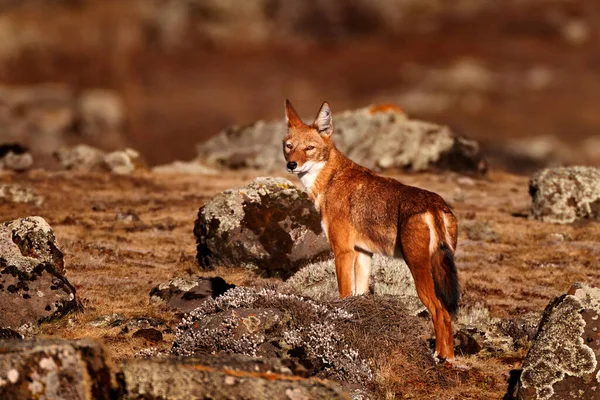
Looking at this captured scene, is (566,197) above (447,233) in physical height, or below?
below

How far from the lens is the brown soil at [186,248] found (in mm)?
13441

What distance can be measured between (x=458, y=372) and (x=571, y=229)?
13713mm

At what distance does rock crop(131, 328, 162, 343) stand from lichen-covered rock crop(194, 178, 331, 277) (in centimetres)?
527

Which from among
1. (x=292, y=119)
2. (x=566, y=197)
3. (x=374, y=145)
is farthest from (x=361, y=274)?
(x=374, y=145)

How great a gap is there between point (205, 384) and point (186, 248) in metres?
13.5

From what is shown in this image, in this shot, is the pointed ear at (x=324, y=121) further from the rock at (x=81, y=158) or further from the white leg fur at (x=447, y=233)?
the rock at (x=81, y=158)

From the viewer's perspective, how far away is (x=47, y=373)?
7.50m

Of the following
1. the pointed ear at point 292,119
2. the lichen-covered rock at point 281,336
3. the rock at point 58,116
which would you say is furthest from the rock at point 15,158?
the lichen-covered rock at point 281,336

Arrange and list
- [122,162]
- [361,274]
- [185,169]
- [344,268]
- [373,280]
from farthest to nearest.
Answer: [185,169], [122,162], [373,280], [361,274], [344,268]

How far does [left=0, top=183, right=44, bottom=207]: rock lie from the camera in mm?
27250

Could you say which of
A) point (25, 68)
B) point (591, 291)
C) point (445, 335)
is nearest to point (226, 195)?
point (445, 335)

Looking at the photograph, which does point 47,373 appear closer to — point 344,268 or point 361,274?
point 344,268

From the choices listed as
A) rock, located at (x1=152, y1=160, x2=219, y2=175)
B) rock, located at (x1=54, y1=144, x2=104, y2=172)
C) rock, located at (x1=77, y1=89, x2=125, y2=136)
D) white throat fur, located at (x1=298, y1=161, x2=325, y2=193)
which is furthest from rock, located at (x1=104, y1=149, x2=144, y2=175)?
white throat fur, located at (x1=298, y1=161, x2=325, y2=193)

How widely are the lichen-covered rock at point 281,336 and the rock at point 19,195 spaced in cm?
1699
